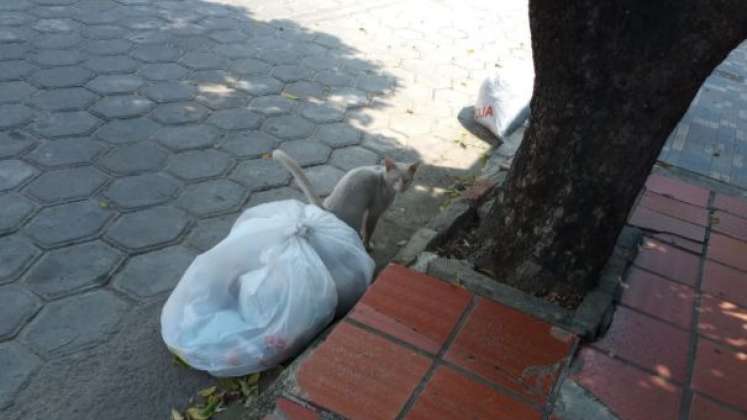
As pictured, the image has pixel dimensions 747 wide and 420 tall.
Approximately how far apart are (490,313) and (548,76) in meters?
0.95

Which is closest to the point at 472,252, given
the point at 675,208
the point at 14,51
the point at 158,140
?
the point at 675,208

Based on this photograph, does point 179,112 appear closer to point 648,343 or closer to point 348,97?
point 348,97

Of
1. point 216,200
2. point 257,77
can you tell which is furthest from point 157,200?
point 257,77

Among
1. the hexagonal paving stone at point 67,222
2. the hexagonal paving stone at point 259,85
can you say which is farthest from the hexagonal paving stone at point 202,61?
the hexagonal paving stone at point 67,222

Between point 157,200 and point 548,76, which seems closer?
point 548,76

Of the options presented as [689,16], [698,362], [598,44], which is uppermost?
[689,16]

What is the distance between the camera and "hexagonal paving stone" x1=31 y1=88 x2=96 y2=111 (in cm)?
421

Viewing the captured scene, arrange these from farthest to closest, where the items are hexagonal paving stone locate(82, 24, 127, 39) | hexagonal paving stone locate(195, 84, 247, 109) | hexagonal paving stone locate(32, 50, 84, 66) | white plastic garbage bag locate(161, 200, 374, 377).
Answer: hexagonal paving stone locate(82, 24, 127, 39)
hexagonal paving stone locate(32, 50, 84, 66)
hexagonal paving stone locate(195, 84, 247, 109)
white plastic garbage bag locate(161, 200, 374, 377)

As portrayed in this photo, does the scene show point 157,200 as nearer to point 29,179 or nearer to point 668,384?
point 29,179

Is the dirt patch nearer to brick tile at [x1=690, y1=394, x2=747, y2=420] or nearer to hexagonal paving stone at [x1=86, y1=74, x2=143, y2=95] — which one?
brick tile at [x1=690, y1=394, x2=747, y2=420]

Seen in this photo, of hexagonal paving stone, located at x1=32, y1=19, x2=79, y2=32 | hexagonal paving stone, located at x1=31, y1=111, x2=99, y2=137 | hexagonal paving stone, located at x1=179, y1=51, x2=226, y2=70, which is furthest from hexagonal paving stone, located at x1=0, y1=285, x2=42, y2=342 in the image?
hexagonal paving stone, located at x1=32, y1=19, x2=79, y2=32

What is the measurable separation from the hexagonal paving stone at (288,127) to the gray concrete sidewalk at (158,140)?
2cm

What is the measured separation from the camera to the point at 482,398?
1976mm

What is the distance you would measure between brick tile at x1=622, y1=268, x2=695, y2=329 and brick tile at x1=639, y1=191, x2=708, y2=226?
0.79 m
